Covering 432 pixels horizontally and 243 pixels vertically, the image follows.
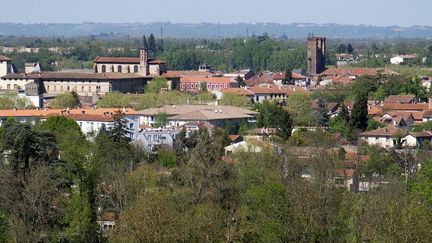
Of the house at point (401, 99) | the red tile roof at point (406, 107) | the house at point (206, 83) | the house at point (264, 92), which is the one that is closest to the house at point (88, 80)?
the house at point (206, 83)

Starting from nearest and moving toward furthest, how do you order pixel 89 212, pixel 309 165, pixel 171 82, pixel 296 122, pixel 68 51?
pixel 89 212 < pixel 309 165 < pixel 296 122 < pixel 171 82 < pixel 68 51

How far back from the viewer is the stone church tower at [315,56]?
285ft

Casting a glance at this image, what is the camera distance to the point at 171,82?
70.9 metres

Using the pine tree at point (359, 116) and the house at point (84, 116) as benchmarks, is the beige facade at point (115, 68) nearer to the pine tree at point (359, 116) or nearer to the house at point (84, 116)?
the house at point (84, 116)

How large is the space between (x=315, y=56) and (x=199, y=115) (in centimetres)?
3727

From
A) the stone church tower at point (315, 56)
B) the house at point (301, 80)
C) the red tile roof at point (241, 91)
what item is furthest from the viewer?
the stone church tower at point (315, 56)

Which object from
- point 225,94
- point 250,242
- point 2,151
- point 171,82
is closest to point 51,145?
point 2,151

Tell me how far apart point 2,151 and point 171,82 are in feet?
138

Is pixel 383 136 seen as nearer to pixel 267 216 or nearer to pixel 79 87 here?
pixel 267 216

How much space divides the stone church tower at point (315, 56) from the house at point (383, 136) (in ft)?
135

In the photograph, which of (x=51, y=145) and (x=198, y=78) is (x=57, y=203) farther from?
(x=198, y=78)

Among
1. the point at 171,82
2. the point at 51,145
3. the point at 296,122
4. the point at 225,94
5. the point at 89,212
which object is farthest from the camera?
the point at 171,82

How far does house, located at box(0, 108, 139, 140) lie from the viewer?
47219mm

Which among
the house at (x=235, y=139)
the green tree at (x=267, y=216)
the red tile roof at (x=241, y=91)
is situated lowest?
the red tile roof at (x=241, y=91)
